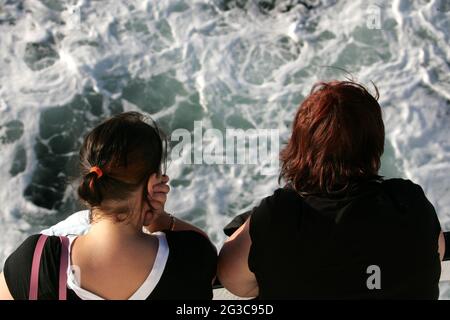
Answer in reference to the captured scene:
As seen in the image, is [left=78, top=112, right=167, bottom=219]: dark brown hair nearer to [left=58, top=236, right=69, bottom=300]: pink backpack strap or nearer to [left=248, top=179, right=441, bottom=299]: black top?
[left=58, top=236, right=69, bottom=300]: pink backpack strap

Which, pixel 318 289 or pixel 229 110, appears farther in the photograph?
pixel 229 110

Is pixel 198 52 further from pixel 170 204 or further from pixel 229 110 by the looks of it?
pixel 170 204

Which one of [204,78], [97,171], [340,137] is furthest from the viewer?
[204,78]

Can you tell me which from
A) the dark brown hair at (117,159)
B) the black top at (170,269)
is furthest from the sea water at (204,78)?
the dark brown hair at (117,159)

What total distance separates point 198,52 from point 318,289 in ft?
8.60

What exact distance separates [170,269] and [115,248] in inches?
6.6

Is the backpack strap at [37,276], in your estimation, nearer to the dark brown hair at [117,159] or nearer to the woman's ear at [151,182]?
the dark brown hair at [117,159]

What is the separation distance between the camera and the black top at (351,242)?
143 centimetres

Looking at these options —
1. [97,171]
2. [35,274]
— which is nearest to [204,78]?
[97,171]

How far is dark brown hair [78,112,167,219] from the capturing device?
141 cm

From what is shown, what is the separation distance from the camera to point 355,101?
1.50 meters

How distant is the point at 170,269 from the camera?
4.79 feet

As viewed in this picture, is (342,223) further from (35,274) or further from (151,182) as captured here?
(35,274)
